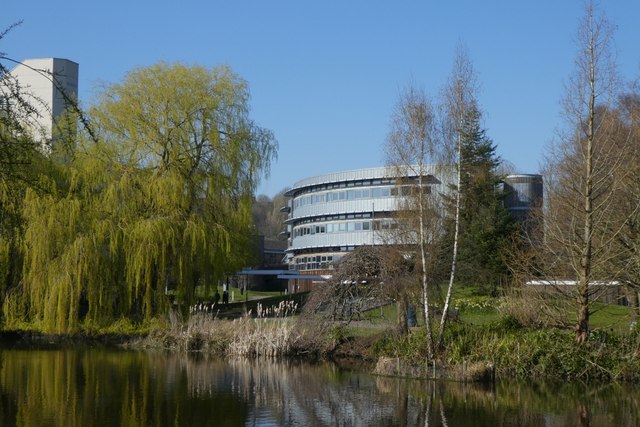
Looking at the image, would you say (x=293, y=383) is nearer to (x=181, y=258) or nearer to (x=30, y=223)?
(x=181, y=258)

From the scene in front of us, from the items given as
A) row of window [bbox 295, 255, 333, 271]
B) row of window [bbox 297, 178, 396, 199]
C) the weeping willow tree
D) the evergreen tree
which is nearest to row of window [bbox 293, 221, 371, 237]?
row of window [bbox 295, 255, 333, 271]

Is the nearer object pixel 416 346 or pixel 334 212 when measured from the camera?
pixel 416 346

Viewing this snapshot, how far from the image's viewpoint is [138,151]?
32781 mm

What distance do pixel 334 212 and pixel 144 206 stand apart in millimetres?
38912

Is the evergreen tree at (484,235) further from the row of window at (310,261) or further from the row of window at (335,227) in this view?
the row of window at (310,261)

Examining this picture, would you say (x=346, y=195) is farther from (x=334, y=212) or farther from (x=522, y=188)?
(x=522, y=188)

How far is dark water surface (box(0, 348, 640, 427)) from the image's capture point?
15.8 metres

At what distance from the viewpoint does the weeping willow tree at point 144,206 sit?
98.2ft

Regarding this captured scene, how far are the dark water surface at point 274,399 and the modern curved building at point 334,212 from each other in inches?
1602

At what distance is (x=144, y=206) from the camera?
31766 mm

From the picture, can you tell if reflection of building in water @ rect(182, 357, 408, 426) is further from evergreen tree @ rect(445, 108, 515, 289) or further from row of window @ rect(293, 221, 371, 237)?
row of window @ rect(293, 221, 371, 237)

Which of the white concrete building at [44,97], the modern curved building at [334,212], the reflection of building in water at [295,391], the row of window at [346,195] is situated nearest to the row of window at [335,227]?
Result: the modern curved building at [334,212]

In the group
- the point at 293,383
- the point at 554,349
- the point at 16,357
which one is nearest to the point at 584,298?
the point at 554,349

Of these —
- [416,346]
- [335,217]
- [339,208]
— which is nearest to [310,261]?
[335,217]
